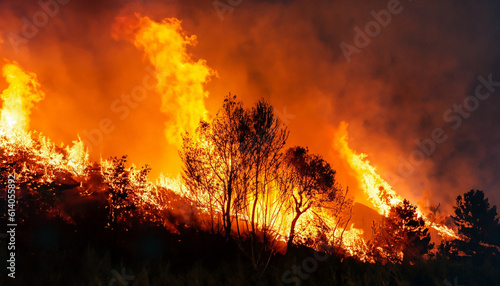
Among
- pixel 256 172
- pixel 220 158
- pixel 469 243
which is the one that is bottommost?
pixel 469 243

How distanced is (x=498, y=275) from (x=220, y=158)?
13.7 meters

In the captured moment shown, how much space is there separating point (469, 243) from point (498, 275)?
55474mm

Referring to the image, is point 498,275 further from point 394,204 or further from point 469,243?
point 469,243

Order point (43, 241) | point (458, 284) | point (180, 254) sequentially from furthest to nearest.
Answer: point (180, 254)
point (43, 241)
point (458, 284)

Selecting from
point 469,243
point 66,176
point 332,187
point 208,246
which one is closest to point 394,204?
point 469,243

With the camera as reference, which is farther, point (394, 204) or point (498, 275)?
point (394, 204)

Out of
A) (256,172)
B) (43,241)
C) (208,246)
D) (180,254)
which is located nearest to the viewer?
(43,241)

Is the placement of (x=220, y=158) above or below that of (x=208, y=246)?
above

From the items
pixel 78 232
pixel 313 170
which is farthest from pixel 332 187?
pixel 78 232

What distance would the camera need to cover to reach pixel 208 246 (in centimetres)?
1773

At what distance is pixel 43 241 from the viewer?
13742 millimetres

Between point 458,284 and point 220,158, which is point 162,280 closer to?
point 458,284

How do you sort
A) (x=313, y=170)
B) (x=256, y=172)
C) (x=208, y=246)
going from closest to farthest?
(x=256, y=172) < (x=208, y=246) < (x=313, y=170)

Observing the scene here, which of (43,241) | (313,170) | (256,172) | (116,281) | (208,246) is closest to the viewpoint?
(116,281)
